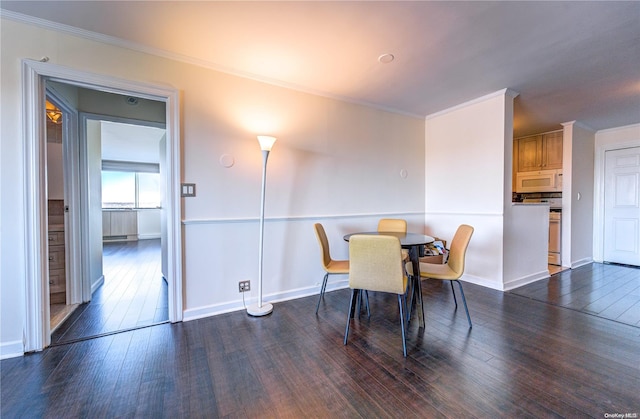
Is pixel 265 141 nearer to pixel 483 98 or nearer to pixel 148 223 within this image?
pixel 483 98

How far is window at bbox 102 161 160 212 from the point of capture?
783 centimetres

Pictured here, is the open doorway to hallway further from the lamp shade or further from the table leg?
the table leg

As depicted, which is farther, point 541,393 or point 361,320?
point 361,320

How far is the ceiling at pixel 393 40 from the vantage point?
1.81 meters

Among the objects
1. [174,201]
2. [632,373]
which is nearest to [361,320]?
[632,373]

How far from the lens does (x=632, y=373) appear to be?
5.47 ft

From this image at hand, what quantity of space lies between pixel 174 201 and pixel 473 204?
3.55m

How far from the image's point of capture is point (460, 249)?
7.68 ft

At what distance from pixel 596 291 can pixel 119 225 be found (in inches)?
395

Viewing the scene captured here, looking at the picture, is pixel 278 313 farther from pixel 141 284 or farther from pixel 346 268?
pixel 141 284

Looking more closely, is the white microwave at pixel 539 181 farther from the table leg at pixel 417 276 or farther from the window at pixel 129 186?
the window at pixel 129 186

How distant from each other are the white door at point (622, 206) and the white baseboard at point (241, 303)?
5003 millimetres

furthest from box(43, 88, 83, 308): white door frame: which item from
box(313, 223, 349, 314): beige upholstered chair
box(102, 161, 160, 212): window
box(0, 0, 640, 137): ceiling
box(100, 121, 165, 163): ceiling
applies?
box(102, 161, 160, 212): window

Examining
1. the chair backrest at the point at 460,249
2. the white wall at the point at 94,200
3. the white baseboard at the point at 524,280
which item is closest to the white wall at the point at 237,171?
the white wall at the point at 94,200
